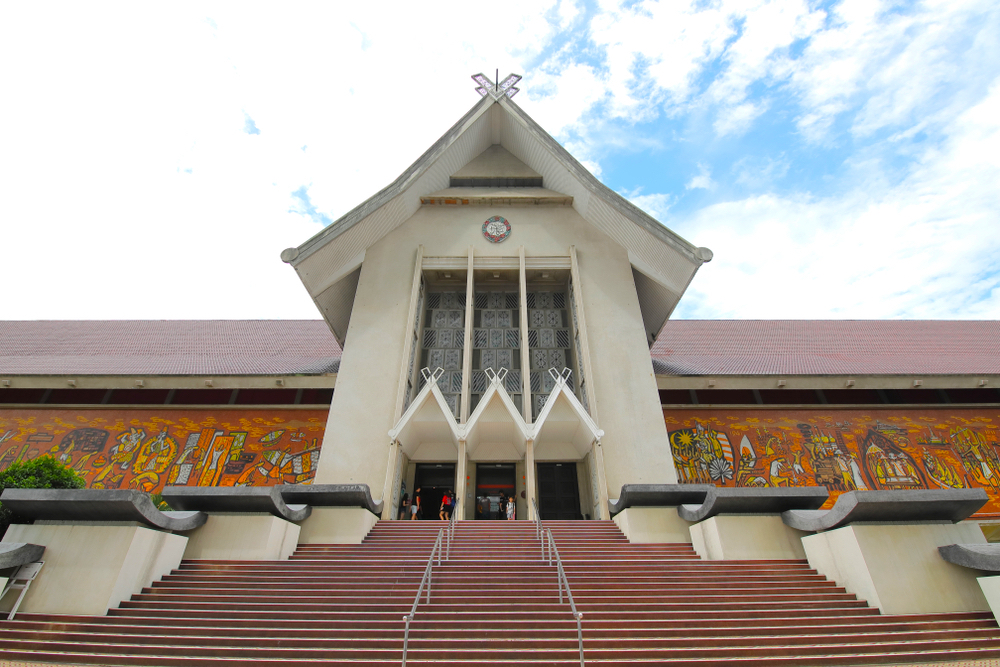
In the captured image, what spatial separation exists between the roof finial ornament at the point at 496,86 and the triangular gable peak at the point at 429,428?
7.28 meters

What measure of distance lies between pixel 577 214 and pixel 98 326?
15.2 m

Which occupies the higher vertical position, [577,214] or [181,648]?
[577,214]

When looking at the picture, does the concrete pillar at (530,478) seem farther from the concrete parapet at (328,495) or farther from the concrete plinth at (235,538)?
the concrete plinth at (235,538)

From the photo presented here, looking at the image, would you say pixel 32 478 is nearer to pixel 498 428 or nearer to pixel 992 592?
pixel 498 428

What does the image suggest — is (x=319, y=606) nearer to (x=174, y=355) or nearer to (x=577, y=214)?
(x=577, y=214)

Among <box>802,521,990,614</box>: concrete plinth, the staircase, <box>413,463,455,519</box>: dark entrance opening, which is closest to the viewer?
the staircase

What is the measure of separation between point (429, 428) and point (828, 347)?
11294 millimetres

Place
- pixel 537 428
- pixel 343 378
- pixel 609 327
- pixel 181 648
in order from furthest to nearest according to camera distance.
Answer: pixel 609 327
pixel 343 378
pixel 537 428
pixel 181 648

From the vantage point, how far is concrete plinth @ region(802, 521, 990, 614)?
4141 mm

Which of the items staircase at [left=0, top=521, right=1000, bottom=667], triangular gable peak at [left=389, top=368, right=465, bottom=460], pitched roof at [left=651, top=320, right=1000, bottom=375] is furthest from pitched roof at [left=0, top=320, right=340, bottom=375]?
pitched roof at [left=651, top=320, right=1000, bottom=375]

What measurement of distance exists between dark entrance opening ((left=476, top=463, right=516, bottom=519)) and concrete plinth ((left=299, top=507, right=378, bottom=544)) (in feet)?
11.9

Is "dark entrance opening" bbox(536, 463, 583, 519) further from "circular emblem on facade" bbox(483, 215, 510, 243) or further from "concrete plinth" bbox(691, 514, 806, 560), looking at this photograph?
"circular emblem on facade" bbox(483, 215, 510, 243)

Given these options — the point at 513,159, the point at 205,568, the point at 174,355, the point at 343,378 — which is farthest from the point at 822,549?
the point at 174,355

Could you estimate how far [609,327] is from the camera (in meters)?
10.6
